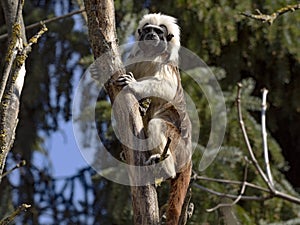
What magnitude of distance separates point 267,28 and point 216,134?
919 millimetres

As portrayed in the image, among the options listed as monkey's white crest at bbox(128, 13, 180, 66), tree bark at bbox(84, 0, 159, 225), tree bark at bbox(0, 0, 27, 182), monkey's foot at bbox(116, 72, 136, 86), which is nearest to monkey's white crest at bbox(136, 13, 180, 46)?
monkey's white crest at bbox(128, 13, 180, 66)

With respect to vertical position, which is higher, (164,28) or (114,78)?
(164,28)

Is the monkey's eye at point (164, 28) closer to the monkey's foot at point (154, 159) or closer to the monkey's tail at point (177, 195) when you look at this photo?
the monkey's tail at point (177, 195)

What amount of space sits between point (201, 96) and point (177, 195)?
1.83 meters

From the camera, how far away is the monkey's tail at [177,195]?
10.3 ft

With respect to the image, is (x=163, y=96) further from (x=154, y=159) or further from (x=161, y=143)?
(x=154, y=159)

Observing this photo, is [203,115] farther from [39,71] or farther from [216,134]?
[39,71]

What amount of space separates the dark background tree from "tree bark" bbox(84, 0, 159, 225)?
6.30 feet

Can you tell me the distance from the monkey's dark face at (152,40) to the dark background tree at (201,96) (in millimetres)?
958

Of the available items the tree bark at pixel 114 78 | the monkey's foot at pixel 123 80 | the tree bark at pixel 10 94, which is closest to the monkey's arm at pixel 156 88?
the monkey's foot at pixel 123 80

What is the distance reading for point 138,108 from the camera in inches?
113

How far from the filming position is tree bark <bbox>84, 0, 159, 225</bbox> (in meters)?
2.69

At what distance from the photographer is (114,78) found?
2850 mm

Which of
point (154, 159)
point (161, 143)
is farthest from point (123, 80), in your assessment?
point (161, 143)
